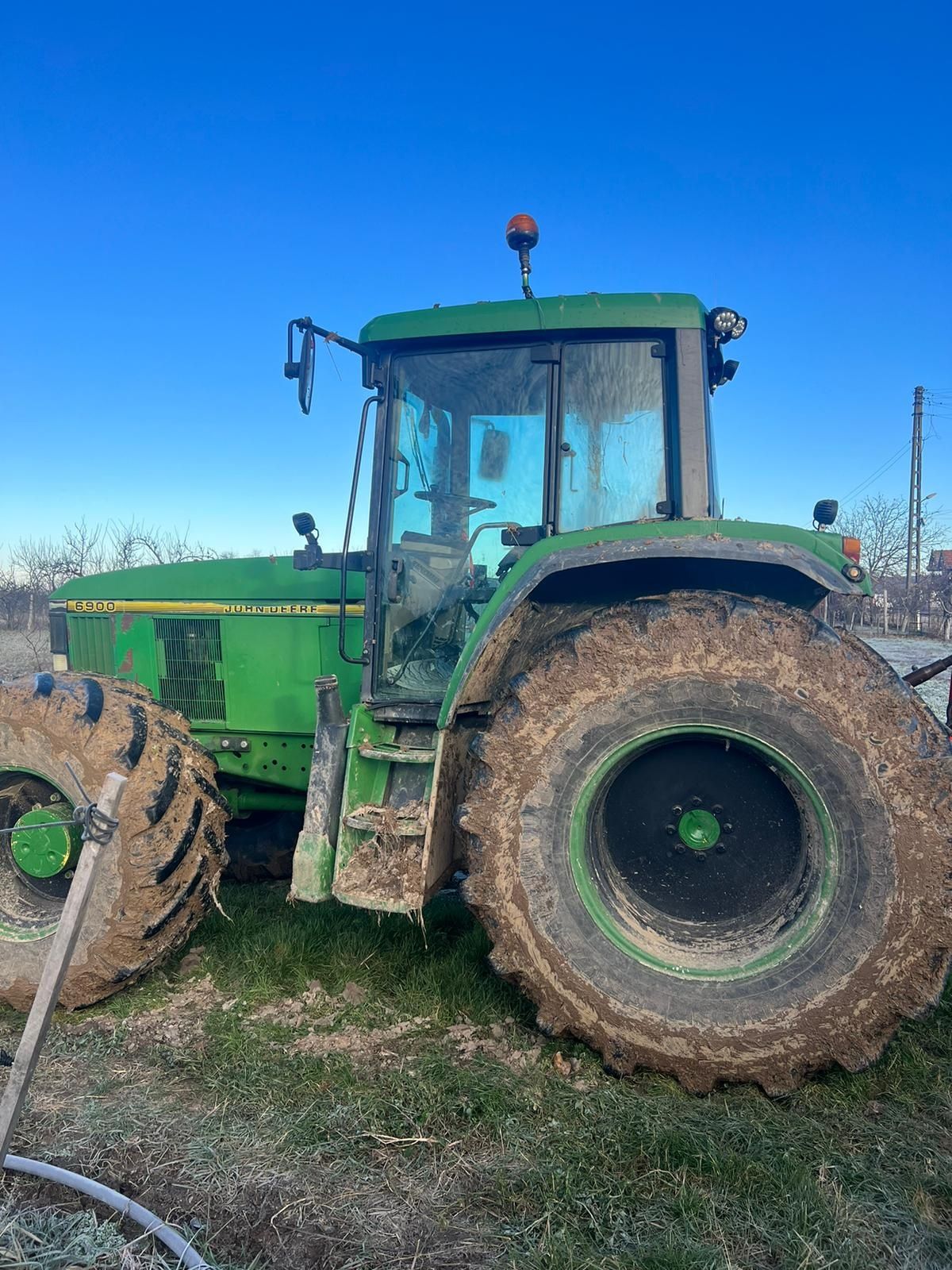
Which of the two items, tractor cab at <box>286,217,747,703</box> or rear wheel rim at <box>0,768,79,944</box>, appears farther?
rear wheel rim at <box>0,768,79,944</box>

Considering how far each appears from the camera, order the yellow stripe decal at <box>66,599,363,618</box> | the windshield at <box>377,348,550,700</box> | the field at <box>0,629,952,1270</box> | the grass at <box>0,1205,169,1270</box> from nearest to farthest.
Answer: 1. the grass at <box>0,1205,169,1270</box>
2. the field at <box>0,629,952,1270</box>
3. the windshield at <box>377,348,550,700</box>
4. the yellow stripe decal at <box>66,599,363,618</box>

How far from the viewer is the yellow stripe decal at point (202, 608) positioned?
4.12 metres

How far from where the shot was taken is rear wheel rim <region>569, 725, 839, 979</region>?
2.60 m

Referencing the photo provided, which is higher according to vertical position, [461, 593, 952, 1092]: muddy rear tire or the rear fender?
the rear fender

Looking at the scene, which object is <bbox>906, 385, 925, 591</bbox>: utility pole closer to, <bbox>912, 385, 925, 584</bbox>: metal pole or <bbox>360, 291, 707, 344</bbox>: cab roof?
<bbox>912, 385, 925, 584</bbox>: metal pole

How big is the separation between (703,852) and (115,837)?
2.30 meters

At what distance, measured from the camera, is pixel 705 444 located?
3.15 meters

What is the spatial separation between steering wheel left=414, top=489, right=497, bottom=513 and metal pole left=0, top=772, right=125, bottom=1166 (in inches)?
77.5

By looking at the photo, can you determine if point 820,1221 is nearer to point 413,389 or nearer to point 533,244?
point 413,389

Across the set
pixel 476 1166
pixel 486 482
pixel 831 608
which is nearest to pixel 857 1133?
pixel 476 1166

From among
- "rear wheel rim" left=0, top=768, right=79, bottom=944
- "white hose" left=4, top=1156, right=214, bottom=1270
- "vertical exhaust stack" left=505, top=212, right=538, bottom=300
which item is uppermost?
"vertical exhaust stack" left=505, top=212, right=538, bottom=300

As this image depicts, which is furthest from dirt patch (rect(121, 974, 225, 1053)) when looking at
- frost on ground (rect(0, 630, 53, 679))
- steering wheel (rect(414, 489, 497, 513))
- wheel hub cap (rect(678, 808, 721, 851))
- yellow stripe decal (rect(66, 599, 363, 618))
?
frost on ground (rect(0, 630, 53, 679))

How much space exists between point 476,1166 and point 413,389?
9.33 ft

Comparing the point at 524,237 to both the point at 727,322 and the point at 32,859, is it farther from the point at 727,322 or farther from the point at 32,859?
the point at 32,859
